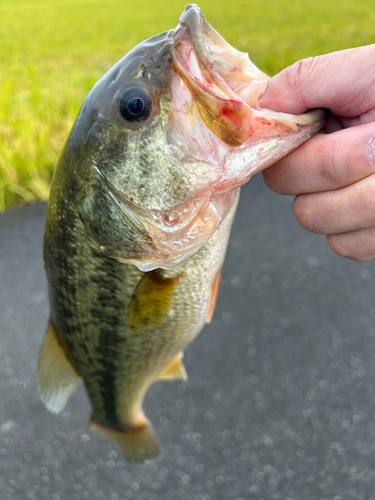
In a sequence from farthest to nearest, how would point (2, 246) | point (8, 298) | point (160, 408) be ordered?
1. point (2, 246)
2. point (8, 298)
3. point (160, 408)

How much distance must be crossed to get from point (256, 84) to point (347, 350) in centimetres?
166

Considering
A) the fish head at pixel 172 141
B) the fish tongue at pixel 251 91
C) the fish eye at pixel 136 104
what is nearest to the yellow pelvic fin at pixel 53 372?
the fish head at pixel 172 141

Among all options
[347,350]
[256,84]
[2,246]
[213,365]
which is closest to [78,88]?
[2,246]

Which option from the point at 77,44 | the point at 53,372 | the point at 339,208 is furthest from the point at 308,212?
the point at 77,44

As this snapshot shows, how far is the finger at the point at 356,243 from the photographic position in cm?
95

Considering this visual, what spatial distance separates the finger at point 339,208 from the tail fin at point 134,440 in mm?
859

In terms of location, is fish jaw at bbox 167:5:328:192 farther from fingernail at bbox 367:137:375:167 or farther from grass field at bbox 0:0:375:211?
grass field at bbox 0:0:375:211

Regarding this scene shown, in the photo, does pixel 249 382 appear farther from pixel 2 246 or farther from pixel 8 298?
pixel 2 246

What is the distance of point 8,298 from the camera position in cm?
236

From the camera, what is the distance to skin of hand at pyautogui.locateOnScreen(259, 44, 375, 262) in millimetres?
816

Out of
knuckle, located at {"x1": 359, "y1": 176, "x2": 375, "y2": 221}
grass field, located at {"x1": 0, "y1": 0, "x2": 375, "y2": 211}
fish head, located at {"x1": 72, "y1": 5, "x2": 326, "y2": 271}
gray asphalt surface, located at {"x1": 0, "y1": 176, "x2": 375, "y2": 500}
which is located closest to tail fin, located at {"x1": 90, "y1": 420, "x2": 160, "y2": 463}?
gray asphalt surface, located at {"x1": 0, "y1": 176, "x2": 375, "y2": 500}

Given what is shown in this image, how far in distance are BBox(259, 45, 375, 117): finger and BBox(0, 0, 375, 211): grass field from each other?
2364 mm

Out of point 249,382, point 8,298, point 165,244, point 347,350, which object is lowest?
point 347,350

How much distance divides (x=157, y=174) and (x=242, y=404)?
1.42 meters
